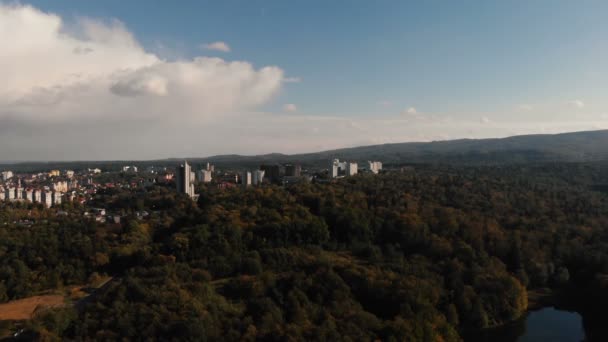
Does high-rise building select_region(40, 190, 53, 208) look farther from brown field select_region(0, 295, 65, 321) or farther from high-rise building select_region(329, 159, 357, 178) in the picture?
brown field select_region(0, 295, 65, 321)

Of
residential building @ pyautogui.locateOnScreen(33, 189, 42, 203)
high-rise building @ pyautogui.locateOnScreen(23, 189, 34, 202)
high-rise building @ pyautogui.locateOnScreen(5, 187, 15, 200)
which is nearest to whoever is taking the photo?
residential building @ pyautogui.locateOnScreen(33, 189, 42, 203)

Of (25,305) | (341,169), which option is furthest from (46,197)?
(25,305)

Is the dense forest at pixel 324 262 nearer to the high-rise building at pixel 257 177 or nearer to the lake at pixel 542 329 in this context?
the lake at pixel 542 329

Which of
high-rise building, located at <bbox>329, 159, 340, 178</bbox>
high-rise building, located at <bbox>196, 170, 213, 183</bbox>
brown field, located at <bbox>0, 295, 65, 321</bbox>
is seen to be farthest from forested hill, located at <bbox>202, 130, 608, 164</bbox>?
brown field, located at <bbox>0, 295, 65, 321</bbox>

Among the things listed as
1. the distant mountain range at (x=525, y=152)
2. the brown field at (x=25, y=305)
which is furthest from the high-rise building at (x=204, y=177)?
the brown field at (x=25, y=305)

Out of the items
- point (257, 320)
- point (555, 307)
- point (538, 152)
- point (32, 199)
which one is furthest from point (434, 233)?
point (538, 152)

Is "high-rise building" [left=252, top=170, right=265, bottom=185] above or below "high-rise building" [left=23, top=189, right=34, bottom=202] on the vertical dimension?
above
